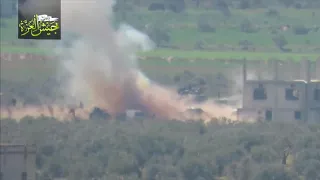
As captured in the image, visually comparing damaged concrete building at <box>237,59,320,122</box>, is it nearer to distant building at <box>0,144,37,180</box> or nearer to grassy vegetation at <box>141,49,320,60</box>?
grassy vegetation at <box>141,49,320,60</box>

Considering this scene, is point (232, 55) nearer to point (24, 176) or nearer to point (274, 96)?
point (274, 96)

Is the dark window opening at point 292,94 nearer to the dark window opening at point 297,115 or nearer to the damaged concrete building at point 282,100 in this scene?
the damaged concrete building at point 282,100

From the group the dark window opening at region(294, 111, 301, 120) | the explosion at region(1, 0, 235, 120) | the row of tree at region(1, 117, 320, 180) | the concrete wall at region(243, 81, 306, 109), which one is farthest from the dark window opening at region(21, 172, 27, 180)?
the dark window opening at region(294, 111, 301, 120)

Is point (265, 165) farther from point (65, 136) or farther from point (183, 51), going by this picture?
point (183, 51)

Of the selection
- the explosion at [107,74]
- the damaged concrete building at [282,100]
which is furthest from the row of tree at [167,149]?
the explosion at [107,74]

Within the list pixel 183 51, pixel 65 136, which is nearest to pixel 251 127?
pixel 65 136

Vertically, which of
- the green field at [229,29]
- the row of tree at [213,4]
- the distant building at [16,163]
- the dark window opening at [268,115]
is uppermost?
the row of tree at [213,4]
